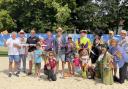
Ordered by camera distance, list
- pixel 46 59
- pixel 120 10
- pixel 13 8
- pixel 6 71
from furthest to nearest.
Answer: pixel 120 10 → pixel 13 8 → pixel 6 71 → pixel 46 59

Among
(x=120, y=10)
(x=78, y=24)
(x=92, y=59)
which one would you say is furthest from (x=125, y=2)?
(x=92, y=59)

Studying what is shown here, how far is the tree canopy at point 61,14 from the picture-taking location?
32750 millimetres

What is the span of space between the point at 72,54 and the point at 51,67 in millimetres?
1068

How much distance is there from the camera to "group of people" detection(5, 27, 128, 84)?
12.1 m

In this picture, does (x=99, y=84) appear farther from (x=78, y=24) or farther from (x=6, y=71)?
(x=78, y=24)

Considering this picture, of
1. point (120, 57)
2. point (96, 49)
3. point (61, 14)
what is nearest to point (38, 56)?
point (96, 49)

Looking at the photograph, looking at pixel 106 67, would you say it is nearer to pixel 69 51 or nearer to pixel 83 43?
pixel 83 43

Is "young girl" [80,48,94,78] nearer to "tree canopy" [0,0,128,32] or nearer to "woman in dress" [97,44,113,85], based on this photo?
"woman in dress" [97,44,113,85]

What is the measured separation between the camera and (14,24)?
119 ft

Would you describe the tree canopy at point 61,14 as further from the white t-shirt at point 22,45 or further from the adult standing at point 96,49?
the adult standing at point 96,49

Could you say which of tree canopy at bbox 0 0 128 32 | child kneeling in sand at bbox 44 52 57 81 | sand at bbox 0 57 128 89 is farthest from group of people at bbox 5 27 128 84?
tree canopy at bbox 0 0 128 32

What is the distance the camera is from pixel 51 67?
40.2 ft

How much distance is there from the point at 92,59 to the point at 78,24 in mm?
24077

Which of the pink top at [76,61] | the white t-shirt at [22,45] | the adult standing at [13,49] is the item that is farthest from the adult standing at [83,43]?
the adult standing at [13,49]
